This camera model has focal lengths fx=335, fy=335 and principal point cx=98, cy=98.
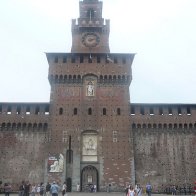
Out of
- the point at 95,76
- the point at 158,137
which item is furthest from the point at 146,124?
the point at 95,76

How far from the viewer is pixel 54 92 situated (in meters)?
33.3

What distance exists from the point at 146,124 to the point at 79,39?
12.2 metres

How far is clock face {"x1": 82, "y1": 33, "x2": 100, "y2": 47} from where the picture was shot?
37094 mm

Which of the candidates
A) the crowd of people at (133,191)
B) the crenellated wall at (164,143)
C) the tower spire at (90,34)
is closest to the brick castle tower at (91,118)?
the tower spire at (90,34)

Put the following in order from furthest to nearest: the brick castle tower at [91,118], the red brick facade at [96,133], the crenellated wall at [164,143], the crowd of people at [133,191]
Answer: the crenellated wall at [164,143], the red brick facade at [96,133], the brick castle tower at [91,118], the crowd of people at [133,191]

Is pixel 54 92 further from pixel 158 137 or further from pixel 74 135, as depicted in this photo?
pixel 158 137

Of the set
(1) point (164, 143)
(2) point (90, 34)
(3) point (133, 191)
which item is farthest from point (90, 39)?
(3) point (133, 191)

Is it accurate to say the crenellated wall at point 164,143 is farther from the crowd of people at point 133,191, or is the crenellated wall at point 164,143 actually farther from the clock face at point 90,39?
the crowd of people at point 133,191

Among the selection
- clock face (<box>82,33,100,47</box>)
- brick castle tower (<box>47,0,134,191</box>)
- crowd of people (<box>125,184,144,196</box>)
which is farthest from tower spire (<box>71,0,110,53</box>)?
crowd of people (<box>125,184,144,196</box>)

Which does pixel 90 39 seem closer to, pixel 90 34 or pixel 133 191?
pixel 90 34

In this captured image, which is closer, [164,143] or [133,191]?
[133,191]

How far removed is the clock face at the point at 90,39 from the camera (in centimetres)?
3709

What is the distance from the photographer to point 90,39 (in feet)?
123

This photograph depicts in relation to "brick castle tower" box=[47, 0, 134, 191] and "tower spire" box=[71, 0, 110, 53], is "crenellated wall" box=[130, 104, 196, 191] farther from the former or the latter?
"tower spire" box=[71, 0, 110, 53]
